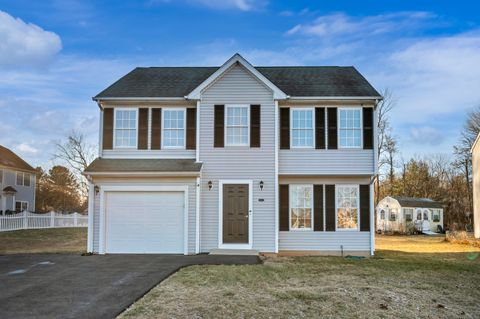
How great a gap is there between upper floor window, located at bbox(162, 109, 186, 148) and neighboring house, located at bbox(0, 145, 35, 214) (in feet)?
72.9

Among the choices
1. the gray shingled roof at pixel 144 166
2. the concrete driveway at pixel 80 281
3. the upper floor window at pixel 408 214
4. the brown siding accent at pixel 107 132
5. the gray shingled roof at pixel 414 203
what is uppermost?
the brown siding accent at pixel 107 132

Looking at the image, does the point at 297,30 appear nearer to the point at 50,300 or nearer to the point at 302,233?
the point at 302,233

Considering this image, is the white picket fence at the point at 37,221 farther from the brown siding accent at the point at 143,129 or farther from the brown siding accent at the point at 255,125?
the brown siding accent at the point at 255,125

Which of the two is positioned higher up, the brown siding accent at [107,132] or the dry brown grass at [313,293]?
the brown siding accent at [107,132]

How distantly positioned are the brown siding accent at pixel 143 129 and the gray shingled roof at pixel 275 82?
0.64 meters

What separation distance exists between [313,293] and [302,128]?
27.4ft

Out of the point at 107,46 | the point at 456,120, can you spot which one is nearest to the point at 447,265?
the point at 107,46

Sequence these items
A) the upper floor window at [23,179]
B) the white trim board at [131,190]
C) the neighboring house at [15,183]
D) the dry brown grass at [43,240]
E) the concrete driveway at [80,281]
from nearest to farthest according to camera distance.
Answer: the concrete driveway at [80,281] < the white trim board at [131,190] < the dry brown grass at [43,240] < the neighboring house at [15,183] < the upper floor window at [23,179]

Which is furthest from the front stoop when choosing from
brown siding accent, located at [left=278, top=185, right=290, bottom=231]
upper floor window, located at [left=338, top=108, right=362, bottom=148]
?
upper floor window, located at [left=338, top=108, right=362, bottom=148]

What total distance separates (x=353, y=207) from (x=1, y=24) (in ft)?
45.6

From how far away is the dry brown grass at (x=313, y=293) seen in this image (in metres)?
7.80

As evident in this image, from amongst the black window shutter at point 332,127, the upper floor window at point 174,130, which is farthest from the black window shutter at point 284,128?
the upper floor window at point 174,130

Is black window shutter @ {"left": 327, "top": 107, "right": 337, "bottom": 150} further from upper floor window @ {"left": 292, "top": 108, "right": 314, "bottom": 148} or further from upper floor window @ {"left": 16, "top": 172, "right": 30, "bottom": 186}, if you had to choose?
upper floor window @ {"left": 16, "top": 172, "right": 30, "bottom": 186}

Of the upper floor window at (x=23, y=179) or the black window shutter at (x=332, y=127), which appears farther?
the upper floor window at (x=23, y=179)
